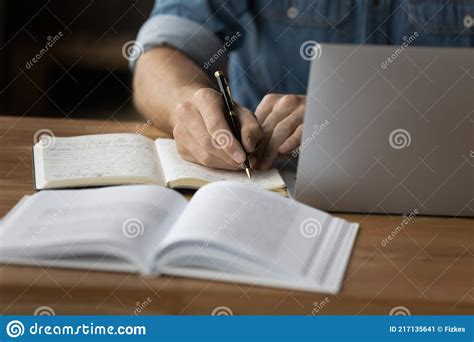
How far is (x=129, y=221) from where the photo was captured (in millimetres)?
900

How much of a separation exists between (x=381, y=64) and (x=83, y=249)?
447 mm

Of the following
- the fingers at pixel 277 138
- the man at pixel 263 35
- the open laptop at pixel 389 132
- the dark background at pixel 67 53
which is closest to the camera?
the open laptop at pixel 389 132

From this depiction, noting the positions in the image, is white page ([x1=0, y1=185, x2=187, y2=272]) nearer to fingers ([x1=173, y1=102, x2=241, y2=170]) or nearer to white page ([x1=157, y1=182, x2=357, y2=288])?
white page ([x1=157, y1=182, x2=357, y2=288])

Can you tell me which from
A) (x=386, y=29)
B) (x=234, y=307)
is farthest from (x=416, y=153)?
(x=386, y=29)

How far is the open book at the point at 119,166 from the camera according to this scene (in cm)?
112

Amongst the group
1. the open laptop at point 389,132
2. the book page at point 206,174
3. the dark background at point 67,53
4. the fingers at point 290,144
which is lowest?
the dark background at point 67,53

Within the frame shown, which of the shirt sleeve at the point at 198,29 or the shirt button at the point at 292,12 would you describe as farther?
the shirt button at the point at 292,12

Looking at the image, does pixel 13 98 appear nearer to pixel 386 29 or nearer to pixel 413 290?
pixel 386 29

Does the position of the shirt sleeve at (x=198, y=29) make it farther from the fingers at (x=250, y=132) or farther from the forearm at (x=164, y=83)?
the fingers at (x=250, y=132)

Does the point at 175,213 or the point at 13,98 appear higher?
the point at 175,213

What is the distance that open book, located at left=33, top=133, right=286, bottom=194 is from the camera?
112cm

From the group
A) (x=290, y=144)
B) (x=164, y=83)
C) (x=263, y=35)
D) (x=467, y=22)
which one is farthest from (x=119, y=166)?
(x=467, y=22)

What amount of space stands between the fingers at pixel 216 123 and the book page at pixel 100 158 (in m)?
0.10

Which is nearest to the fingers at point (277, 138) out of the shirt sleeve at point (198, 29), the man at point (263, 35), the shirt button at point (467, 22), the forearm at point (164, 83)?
the forearm at point (164, 83)
